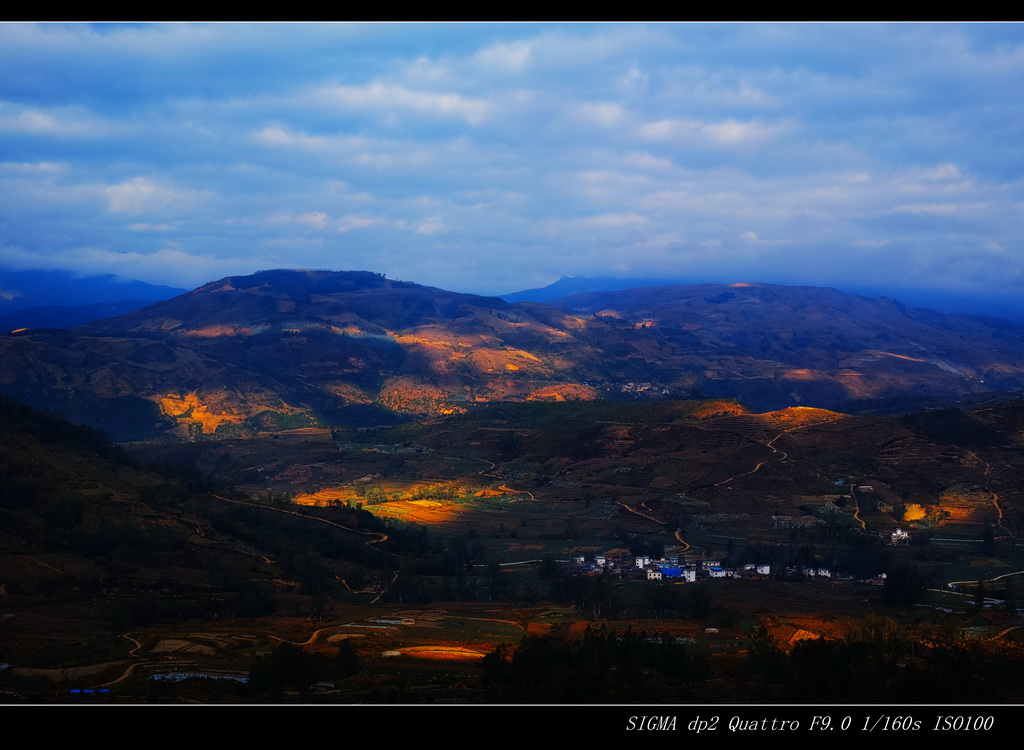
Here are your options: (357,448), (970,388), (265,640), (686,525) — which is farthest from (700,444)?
(970,388)

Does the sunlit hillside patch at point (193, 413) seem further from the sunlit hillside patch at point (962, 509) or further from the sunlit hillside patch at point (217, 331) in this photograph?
the sunlit hillside patch at point (962, 509)

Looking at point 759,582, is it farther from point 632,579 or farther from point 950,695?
point 950,695

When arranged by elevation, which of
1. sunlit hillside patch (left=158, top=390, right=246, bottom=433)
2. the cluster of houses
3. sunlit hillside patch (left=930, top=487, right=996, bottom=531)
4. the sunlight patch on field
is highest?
sunlit hillside patch (left=158, top=390, right=246, bottom=433)

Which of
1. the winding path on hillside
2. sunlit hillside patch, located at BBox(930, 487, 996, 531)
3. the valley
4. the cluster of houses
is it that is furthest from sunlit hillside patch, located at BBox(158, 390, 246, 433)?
the winding path on hillside

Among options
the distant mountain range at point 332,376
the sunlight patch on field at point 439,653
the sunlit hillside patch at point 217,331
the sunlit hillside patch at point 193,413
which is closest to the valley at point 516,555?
the sunlight patch on field at point 439,653

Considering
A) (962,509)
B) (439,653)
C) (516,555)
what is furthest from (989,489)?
(439,653)

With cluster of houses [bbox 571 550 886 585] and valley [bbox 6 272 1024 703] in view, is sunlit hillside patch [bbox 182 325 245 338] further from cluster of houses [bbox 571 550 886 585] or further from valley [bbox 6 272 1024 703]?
cluster of houses [bbox 571 550 886 585]

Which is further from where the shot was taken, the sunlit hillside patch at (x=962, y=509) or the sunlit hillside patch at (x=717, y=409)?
the sunlit hillside patch at (x=717, y=409)

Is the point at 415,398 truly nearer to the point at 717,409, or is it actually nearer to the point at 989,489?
the point at 717,409
